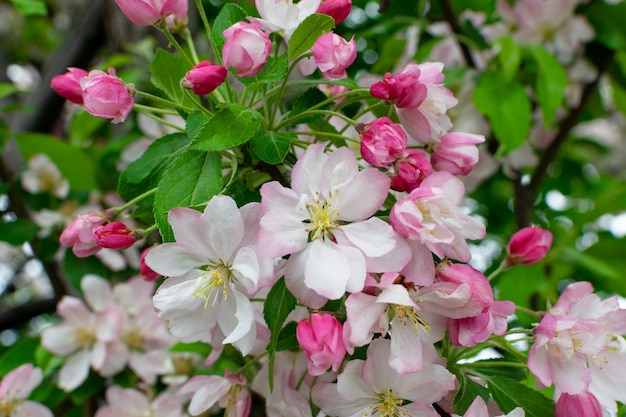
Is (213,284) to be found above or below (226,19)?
below

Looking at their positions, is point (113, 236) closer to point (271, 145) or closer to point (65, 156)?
point (271, 145)

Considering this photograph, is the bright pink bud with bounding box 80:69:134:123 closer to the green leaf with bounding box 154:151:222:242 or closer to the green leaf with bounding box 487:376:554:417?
the green leaf with bounding box 154:151:222:242

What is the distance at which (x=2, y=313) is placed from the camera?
78.4 inches

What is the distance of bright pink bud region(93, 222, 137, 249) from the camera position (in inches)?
31.8

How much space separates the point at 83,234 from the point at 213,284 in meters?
0.20


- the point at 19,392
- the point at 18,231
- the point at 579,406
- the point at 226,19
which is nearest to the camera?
the point at 579,406

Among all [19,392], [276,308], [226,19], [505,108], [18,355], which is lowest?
[18,355]

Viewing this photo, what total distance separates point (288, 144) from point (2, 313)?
152 cm

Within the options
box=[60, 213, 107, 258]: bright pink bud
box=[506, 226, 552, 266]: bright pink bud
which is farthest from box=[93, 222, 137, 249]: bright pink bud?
box=[506, 226, 552, 266]: bright pink bud

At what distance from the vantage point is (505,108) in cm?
154

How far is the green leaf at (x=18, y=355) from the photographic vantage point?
148 centimetres

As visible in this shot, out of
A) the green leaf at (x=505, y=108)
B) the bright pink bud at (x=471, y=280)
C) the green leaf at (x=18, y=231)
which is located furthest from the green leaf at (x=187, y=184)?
the green leaf at (x=18, y=231)

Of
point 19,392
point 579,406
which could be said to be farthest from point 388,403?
point 19,392

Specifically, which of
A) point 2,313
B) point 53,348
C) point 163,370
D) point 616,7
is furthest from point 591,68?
point 2,313
